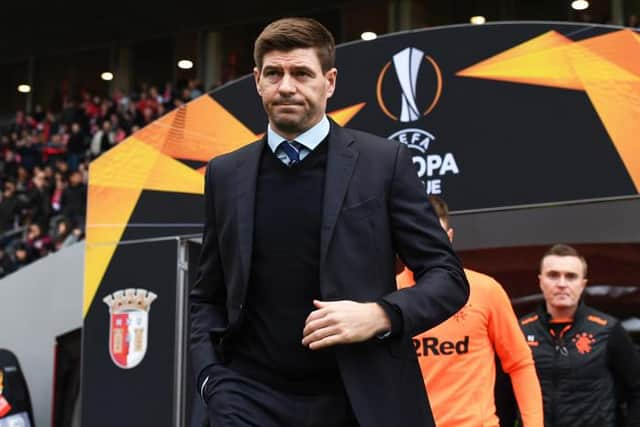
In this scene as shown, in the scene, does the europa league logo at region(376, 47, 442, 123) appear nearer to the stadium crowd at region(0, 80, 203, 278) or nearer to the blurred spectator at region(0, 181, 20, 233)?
the stadium crowd at region(0, 80, 203, 278)

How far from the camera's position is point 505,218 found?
699 cm

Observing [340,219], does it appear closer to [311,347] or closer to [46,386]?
[311,347]

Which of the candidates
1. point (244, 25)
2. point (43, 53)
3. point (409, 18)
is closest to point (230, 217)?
point (409, 18)

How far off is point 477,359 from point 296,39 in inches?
94.5

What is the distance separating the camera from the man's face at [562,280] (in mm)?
5195

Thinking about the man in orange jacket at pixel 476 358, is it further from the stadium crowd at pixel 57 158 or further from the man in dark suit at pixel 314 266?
the stadium crowd at pixel 57 158

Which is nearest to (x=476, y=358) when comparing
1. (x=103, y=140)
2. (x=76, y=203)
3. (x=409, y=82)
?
(x=409, y=82)

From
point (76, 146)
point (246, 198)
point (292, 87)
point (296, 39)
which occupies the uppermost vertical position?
point (76, 146)

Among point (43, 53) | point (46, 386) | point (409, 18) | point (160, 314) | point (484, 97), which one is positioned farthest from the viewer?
point (43, 53)

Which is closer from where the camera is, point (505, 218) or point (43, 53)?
point (505, 218)

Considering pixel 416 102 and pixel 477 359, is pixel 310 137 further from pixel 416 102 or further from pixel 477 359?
pixel 416 102

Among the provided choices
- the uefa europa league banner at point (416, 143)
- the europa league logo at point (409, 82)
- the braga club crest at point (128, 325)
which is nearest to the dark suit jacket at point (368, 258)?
the uefa europa league banner at point (416, 143)

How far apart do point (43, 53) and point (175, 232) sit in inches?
624

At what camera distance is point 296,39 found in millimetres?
2533
